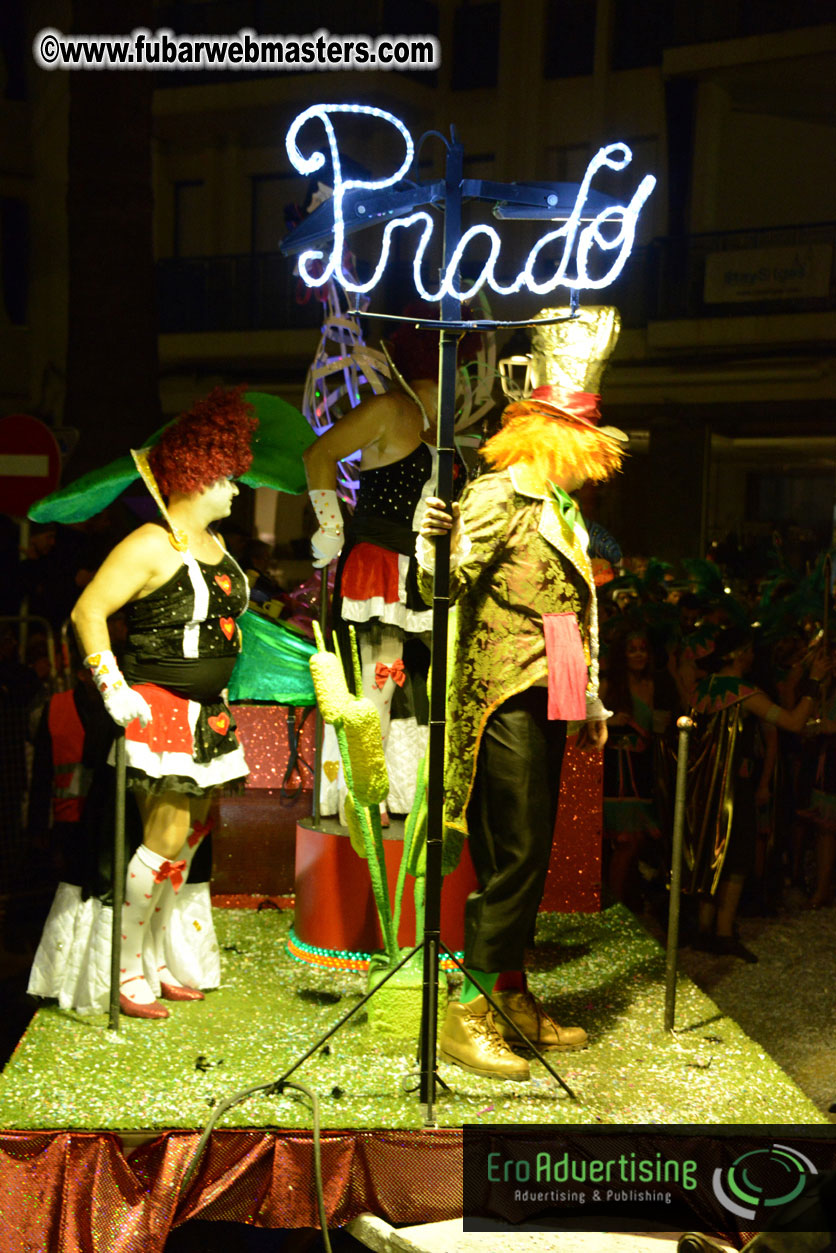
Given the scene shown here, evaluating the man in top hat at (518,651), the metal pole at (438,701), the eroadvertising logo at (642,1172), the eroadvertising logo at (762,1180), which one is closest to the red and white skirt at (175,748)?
the man in top hat at (518,651)

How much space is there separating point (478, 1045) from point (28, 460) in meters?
3.92

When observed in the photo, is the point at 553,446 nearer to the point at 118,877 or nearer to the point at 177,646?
the point at 177,646

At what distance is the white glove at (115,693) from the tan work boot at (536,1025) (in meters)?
1.20

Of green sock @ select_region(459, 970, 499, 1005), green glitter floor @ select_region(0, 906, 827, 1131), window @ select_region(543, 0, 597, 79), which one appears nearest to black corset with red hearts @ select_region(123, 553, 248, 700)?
green glitter floor @ select_region(0, 906, 827, 1131)

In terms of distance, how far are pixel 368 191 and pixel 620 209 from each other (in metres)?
0.62

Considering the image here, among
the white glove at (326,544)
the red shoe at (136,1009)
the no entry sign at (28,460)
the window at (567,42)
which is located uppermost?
A: the window at (567,42)

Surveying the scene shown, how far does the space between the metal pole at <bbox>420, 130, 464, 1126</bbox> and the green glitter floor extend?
0.18 metres

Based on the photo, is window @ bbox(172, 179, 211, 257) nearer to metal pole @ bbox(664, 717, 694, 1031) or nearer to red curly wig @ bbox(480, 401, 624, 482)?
red curly wig @ bbox(480, 401, 624, 482)

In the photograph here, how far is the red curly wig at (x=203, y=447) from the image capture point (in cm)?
337

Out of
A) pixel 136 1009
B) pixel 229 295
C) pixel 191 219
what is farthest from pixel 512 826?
pixel 191 219

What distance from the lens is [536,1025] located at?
3.37 metres

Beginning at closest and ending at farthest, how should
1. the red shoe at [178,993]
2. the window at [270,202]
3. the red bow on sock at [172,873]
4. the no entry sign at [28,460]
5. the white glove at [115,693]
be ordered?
the white glove at [115,693]
the red bow on sock at [172,873]
the red shoe at [178,993]
the no entry sign at [28,460]
the window at [270,202]

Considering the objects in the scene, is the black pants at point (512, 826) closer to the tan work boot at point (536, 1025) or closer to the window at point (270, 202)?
the tan work boot at point (536, 1025)

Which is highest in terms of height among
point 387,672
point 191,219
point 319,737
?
point 191,219
